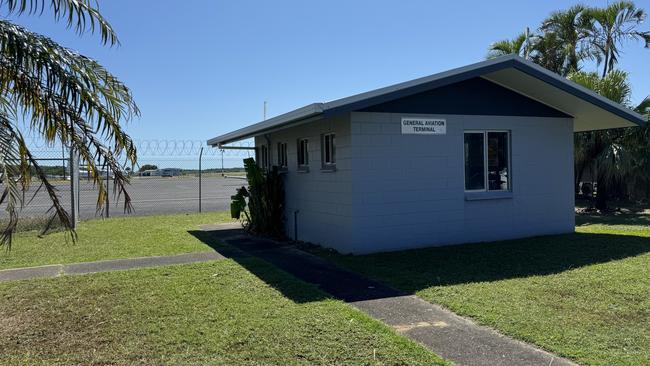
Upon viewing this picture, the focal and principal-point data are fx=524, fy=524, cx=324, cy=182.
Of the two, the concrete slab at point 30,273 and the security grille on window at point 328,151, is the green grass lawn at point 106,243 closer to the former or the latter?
the concrete slab at point 30,273

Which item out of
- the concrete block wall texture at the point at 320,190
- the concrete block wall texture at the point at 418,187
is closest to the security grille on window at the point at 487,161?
the concrete block wall texture at the point at 418,187

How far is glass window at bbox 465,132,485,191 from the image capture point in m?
10.6

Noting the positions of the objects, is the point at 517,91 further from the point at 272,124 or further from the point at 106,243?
the point at 106,243

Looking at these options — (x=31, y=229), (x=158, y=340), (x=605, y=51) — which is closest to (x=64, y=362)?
(x=158, y=340)

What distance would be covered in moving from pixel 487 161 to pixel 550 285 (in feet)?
14.1

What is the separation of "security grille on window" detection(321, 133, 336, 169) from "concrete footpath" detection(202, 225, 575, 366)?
6.89 ft

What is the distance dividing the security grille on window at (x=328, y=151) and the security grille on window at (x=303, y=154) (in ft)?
2.91

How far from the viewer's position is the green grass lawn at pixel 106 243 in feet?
32.6

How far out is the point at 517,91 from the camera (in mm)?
11102

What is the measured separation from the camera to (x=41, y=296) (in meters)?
6.84

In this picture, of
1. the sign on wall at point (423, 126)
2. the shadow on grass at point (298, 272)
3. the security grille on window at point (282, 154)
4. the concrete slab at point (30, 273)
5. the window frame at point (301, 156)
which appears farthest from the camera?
the security grille on window at point (282, 154)

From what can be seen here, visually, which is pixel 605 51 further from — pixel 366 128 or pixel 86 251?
pixel 86 251

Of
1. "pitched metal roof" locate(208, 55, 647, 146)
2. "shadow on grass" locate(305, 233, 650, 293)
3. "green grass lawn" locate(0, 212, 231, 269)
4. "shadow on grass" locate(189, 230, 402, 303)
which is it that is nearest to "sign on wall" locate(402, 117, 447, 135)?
"pitched metal roof" locate(208, 55, 647, 146)

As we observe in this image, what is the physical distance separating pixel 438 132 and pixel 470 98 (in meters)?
1.06
